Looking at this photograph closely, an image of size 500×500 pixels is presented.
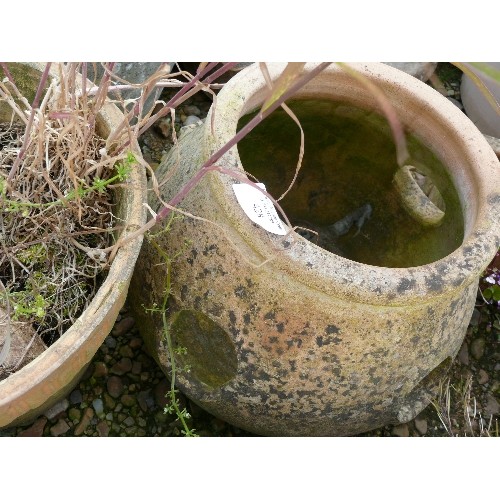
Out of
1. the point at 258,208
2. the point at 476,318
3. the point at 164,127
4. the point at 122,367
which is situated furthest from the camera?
the point at 164,127

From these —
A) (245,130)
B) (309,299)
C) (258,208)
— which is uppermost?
(245,130)

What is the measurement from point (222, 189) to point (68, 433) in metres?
0.85

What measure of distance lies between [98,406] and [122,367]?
0.12 m

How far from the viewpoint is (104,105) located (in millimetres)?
1363

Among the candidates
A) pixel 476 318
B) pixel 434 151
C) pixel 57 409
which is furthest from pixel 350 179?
pixel 57 409

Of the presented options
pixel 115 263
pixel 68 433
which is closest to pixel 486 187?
pixel 115 263

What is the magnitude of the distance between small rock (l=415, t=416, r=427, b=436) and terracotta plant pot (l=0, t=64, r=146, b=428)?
1.02 m

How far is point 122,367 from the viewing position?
179 centimetres

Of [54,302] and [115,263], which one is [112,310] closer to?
[115,263]

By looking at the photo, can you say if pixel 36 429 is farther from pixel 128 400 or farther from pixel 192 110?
pixel 192 110

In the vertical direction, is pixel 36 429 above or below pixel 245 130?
below

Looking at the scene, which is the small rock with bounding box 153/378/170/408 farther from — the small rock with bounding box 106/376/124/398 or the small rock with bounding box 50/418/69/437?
the small rock with bounding box 50/418/69/437

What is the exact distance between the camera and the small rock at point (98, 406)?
68.0 inches

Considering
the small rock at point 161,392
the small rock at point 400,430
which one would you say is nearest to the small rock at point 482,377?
the small rock at point 400,430
